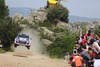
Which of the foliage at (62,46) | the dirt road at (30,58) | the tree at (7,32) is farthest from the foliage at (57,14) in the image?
the tree at (7,32)

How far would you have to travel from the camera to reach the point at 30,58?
3114 centimetres

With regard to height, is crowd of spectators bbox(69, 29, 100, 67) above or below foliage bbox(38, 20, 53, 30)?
above

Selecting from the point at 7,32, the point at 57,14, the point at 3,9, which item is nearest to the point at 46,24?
the point at 57,14

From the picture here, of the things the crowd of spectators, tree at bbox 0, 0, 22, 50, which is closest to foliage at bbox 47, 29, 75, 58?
tree at bbox 0, 0, 22, 50

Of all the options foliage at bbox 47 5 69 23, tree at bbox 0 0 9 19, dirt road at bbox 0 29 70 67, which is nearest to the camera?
dirt road at bbox 0 29 70 67

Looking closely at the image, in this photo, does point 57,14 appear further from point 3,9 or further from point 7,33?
point 7,33

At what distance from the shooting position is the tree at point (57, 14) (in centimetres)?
7306

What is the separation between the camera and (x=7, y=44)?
49.6 meters

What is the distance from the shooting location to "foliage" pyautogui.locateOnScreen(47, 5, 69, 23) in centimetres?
7305

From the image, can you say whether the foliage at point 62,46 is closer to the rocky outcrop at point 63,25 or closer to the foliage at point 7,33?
the foliage at point 7,33

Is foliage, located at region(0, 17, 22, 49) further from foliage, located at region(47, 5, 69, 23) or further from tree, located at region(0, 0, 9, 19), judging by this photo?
foliage, located at region(47, 5, 69, 23)

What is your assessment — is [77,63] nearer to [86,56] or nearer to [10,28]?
[86,56]

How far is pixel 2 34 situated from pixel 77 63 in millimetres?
29232

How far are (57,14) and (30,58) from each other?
42.6 metres
